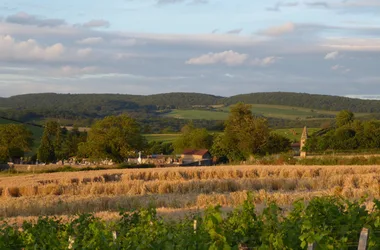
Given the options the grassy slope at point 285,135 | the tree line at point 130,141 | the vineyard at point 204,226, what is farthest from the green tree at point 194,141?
the vineyard at point 204,226

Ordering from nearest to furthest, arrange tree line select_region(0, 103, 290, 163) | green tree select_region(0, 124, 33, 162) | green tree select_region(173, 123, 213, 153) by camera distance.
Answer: tree line select_region(0, 103, 290, 163)
green tree select_region(0, 124, 33, 162)
green tree select_region(173, 123, 213, 153)

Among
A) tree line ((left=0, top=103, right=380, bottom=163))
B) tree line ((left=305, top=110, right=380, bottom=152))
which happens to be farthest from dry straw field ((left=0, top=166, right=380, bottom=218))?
tree line ((left=305, top=110, right=380, bottom=152))

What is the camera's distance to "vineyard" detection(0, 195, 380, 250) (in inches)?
306

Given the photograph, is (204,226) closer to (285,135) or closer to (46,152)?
(46,152)

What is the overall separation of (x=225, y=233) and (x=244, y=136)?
2614 inches

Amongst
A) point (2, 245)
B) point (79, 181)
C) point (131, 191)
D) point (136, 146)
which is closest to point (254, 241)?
point (2, 245)

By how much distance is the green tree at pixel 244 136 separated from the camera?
7444 cm

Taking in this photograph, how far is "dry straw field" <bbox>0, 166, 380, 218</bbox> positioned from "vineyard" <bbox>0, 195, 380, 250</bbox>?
2452 millimetres

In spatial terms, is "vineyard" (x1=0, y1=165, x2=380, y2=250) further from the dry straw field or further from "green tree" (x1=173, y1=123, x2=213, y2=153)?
"green tree" (x1=173, y1=123, x2=213, y2=153)

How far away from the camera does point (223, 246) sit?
25.4 feet

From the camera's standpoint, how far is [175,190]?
30.8 m

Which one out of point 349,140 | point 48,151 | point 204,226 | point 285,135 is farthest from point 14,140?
point 204,226

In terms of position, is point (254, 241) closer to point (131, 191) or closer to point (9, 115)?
point (131, 191)

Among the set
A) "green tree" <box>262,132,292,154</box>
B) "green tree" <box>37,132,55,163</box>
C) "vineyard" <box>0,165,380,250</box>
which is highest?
"vineyard" <box>0,165,380,250</box>
